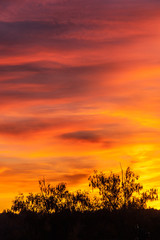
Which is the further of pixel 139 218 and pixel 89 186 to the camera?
pixel 89 186

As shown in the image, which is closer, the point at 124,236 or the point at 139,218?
the point at 124,236

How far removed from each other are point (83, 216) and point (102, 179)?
2755 cm

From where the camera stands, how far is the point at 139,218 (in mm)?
38719

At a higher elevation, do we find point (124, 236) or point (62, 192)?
point (62, 192)

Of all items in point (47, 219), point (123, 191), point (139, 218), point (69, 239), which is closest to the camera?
point (69, 239)

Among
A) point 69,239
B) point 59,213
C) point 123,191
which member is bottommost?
point 69,239

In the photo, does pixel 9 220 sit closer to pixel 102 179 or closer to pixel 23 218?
pixel 23 218

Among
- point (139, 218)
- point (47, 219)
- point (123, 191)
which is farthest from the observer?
point (123, 191)

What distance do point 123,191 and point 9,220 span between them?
31.6 meters

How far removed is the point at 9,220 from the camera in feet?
114

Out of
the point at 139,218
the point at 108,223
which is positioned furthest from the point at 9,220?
the point at 139,218

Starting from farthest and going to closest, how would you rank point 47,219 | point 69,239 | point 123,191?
point 123,191 < point 47,219 < point 69,239

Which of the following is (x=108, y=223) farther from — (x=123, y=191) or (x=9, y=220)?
(x=123, y=191)

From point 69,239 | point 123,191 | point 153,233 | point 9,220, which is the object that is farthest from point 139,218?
point 123,191
